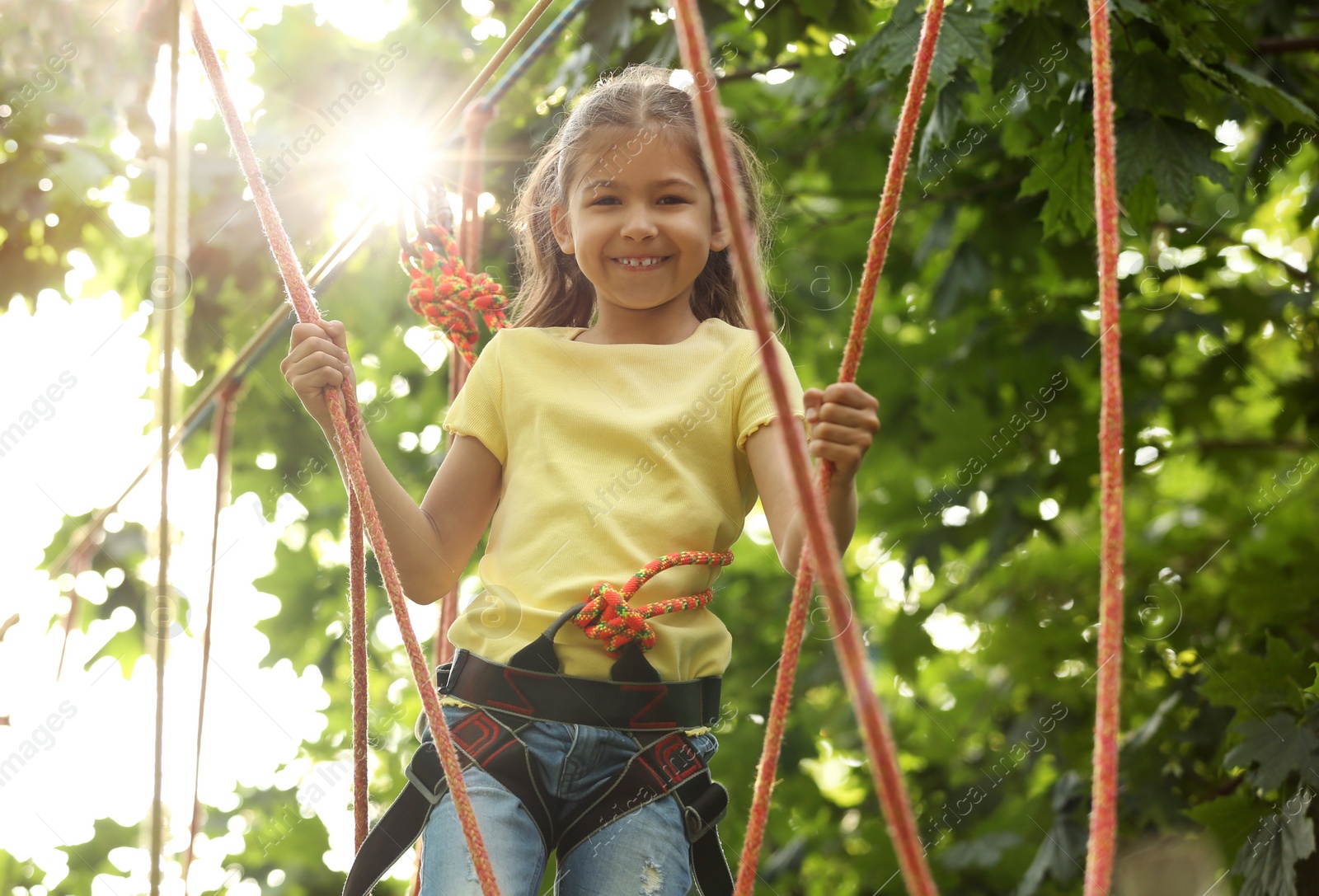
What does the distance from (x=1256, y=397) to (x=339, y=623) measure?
327 centimetres

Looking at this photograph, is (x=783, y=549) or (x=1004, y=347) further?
(x=1004, y=347)

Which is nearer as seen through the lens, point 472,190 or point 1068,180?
point 472,190

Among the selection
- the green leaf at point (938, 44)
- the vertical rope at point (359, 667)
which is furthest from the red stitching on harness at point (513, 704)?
the green leaf at point (938, 44)

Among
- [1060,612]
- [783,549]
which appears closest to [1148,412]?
[1060,612]

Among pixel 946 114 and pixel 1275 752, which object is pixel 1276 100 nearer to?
pixel 946 114

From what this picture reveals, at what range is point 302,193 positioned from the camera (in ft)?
11.5

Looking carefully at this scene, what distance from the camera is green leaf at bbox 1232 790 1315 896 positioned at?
1.93 meters

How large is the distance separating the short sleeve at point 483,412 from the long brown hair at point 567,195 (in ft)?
0.54

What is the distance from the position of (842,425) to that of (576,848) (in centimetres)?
52

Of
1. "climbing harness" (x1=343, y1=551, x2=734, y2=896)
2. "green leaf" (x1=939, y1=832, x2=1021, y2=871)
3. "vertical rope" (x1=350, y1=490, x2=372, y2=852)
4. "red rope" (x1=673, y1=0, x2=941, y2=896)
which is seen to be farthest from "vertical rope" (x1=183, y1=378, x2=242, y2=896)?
"green leaf" (x1=939, y1=832, x2=1021, y2=871)

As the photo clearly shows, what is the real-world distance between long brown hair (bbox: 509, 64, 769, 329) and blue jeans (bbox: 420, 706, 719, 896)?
23.1 inches

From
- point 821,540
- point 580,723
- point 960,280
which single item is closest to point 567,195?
point 580,723

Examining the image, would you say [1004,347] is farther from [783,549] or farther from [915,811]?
[783,549]

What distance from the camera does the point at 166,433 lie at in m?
1.25
